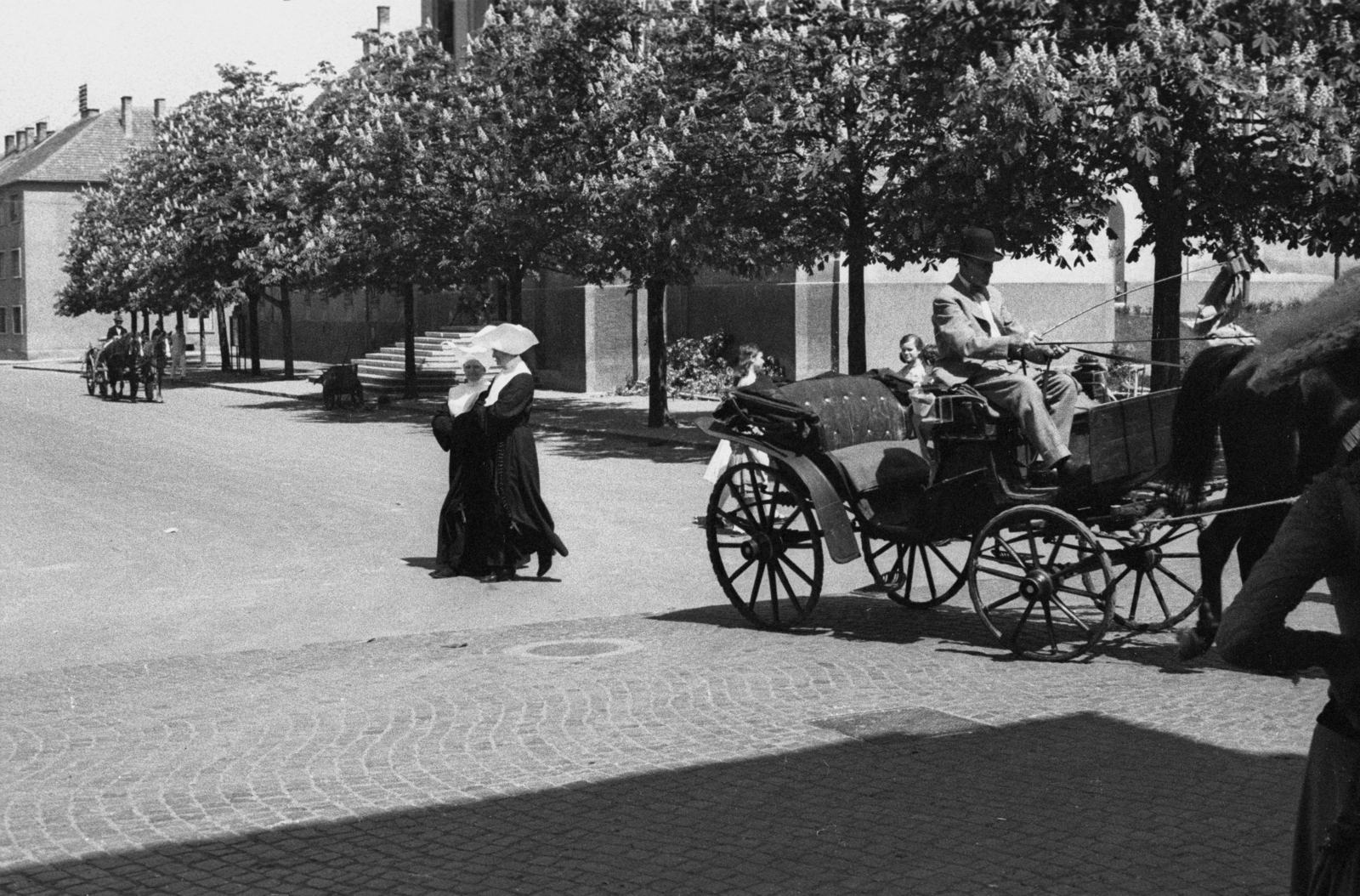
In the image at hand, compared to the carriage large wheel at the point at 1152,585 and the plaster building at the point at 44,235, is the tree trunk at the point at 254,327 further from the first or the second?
the carriage large wheel at the point at 1152,585

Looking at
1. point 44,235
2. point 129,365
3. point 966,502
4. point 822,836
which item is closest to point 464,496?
point 966,502

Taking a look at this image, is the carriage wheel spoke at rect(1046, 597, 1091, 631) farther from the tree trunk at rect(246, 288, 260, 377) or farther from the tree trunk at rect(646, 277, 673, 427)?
the tree trunk at rect(246, 288, 260, 377)

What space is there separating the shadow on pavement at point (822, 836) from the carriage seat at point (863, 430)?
307 centimetres

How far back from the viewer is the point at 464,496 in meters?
12.9

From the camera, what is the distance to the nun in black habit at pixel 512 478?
12688 millimetres

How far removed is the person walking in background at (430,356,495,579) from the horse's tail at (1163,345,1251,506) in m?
5.60

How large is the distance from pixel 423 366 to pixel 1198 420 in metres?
36.0

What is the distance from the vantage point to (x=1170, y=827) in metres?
6.03

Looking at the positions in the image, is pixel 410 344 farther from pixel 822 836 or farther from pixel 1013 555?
pixel 822 836

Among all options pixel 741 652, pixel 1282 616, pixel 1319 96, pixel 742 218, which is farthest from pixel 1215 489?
pixel 742 218

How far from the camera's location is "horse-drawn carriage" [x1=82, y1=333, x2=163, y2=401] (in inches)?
1565

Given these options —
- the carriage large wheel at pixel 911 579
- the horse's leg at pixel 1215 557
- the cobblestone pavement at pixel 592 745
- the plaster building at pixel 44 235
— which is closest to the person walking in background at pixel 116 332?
the cobblestone pavement at pixel 592 745

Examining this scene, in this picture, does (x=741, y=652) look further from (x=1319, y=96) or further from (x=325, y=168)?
(x=325, y=168)

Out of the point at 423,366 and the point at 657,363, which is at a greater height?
the point at 657,363
